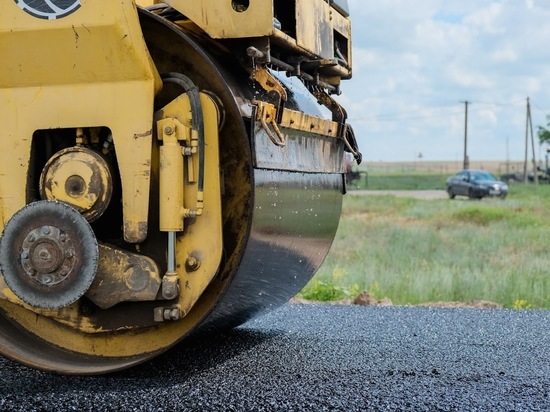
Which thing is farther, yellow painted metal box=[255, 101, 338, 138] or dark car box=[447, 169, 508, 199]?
dark car box=[447, 169, 508, 199]

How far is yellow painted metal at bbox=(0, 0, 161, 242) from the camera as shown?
346cm

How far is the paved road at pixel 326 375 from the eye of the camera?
333cm

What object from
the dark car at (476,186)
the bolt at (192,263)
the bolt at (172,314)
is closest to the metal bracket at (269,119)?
the bolt at (192,263)

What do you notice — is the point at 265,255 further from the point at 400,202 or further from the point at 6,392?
the point at 400,202

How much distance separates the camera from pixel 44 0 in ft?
11.5

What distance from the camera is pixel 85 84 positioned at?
3559 millimetres

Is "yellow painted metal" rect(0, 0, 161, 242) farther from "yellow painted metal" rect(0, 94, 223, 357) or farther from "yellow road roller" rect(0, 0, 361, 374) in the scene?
"yellow painted metal" rect(0, 94, 223, 357)

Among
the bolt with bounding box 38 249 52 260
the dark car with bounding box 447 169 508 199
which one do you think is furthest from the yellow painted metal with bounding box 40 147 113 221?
the dark car with bounding box 447 169 508 199

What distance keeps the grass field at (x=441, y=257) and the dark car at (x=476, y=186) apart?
222 inches

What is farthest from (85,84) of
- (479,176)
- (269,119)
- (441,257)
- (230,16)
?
(479,176)

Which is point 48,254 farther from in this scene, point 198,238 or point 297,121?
point 297,121

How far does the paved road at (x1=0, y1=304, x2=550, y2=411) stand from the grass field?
2768 mm

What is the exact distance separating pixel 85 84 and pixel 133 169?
16.4 inches

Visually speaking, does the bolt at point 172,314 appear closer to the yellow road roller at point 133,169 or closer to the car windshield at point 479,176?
the yellow road roller at point 133,169
